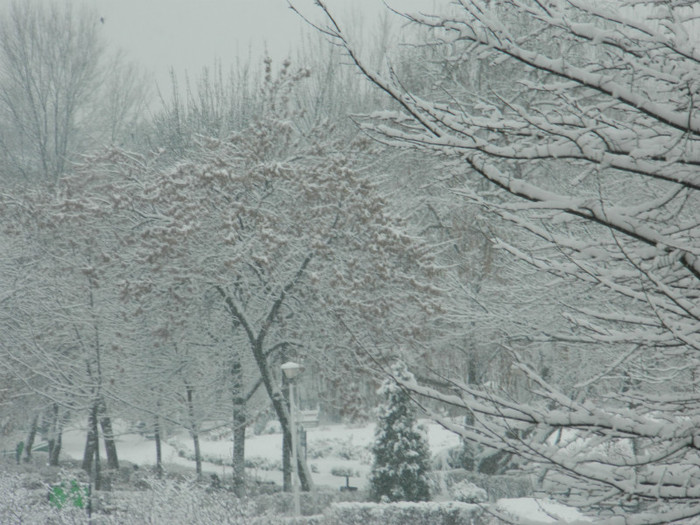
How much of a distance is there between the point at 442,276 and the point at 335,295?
106 inches

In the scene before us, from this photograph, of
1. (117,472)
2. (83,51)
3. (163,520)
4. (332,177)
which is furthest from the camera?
(83,51)

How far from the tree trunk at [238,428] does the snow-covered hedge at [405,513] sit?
3541 mm

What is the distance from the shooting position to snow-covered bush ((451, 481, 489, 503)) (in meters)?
15.4

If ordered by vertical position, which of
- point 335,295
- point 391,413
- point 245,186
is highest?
point 245,186

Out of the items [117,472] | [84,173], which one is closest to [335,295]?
[84,173]

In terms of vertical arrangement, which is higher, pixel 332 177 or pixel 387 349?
pixel 332 177

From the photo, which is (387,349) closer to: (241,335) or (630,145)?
(241,335)

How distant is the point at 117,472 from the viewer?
20844 mm

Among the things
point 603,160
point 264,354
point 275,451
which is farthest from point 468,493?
point 275,451

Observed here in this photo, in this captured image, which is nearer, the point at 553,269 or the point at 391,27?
the point at 553,269

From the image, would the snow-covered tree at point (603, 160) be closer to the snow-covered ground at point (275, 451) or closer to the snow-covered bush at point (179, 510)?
the snow-covered bush at point (179, 510)

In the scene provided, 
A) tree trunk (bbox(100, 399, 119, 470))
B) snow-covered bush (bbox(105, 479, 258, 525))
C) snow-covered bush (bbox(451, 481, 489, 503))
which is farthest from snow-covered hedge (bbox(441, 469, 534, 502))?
tree trunk (bbox(100, 399, 119, 470))

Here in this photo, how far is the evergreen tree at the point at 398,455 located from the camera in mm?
15539

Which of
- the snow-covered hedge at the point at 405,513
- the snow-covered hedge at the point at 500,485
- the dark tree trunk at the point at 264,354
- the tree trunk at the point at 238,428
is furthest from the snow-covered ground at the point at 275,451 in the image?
the snow-covered hedge at the point at 405,513
